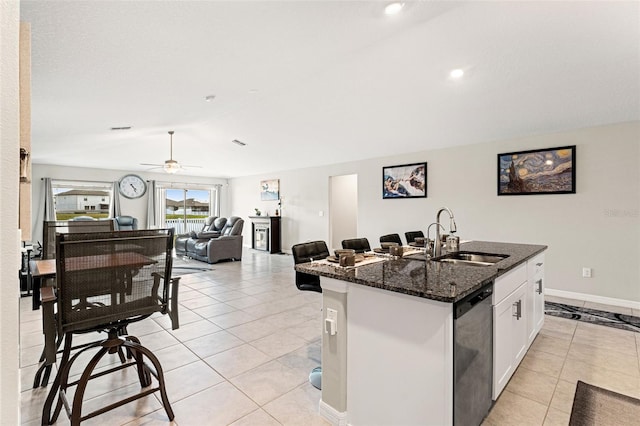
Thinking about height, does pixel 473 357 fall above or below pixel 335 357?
above

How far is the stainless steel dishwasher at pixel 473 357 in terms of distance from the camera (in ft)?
4.65

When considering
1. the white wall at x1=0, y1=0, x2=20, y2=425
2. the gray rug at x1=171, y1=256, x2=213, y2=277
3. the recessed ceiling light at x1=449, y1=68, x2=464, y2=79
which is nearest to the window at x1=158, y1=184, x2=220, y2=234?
the gray rug at x1=171, y1=256, x2=213, y2=277

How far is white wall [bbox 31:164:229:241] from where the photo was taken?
749 cm

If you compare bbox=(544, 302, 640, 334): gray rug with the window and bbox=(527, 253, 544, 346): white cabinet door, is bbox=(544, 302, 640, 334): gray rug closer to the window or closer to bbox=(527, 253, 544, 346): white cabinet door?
bbox=(527, 253, 544, 346): white cabinet door

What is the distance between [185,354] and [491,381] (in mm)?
2356

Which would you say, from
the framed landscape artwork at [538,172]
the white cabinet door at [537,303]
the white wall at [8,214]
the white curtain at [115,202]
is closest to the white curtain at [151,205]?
the white curtain at [115,202]

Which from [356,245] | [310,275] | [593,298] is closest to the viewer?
[310,275]

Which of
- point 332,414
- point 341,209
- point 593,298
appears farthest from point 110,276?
point 341,209

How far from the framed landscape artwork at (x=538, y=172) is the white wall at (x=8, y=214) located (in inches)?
207

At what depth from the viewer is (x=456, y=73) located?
3039mm

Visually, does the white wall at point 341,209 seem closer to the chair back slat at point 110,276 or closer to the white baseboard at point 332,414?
the white baseboard at point 332,414

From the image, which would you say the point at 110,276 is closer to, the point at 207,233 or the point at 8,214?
the point at 8,214

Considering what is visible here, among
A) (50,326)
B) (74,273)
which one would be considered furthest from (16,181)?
A: (50,326)

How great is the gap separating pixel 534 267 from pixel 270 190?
7290 mm
